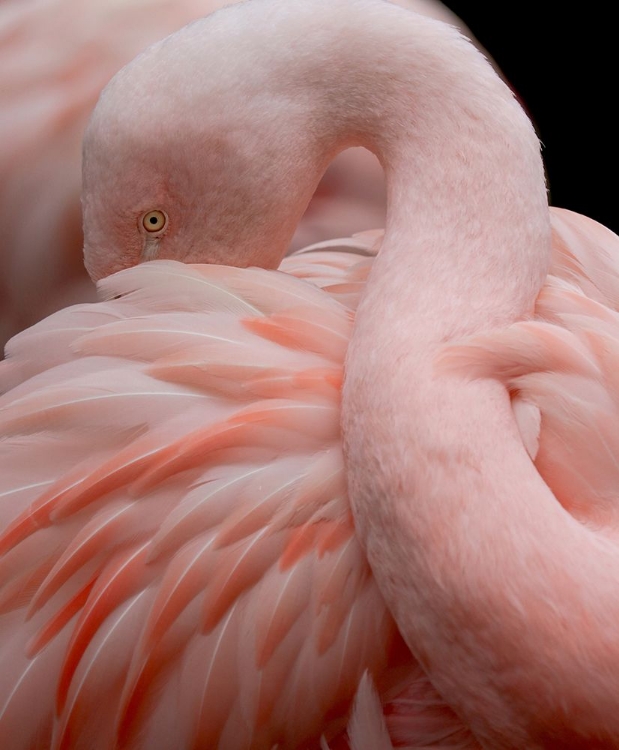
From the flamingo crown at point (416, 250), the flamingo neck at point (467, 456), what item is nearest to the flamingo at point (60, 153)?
the flamingo crown at point (416, 250)

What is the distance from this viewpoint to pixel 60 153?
1621 millimetres

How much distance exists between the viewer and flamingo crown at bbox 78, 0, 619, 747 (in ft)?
2.46

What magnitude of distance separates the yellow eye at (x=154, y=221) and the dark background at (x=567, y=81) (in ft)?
4.66

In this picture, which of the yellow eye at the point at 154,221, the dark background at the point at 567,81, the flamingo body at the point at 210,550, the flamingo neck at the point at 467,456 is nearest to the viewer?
the flamingo neck at the point at 467,456

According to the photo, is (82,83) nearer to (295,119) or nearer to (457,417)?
(295,119)

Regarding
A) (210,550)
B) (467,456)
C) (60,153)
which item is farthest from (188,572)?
(60,153)

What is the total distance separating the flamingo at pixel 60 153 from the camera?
161cm

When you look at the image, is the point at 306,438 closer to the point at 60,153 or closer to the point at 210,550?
the point at 210,550

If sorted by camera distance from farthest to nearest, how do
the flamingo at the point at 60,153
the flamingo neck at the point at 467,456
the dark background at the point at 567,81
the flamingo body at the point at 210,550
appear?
the dark background at the point at 567,81
the flamingo at the point at 60,153
the flamingo body at the point at 210,550
the flamingo neck at the point at 467,456

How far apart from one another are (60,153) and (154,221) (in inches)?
26.6

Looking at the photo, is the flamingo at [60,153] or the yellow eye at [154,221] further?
the flamingo at [60,153]

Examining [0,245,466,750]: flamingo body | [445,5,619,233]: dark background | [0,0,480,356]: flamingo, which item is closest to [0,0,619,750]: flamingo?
[0,245,466,750]: flamingo body

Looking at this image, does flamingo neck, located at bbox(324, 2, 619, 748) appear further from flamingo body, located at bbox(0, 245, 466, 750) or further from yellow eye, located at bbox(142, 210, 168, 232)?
yellow eye, located at bbox(142, 210, 168, 232)

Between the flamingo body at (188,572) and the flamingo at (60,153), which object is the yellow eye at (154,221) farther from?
the flamingo at (60,153)
